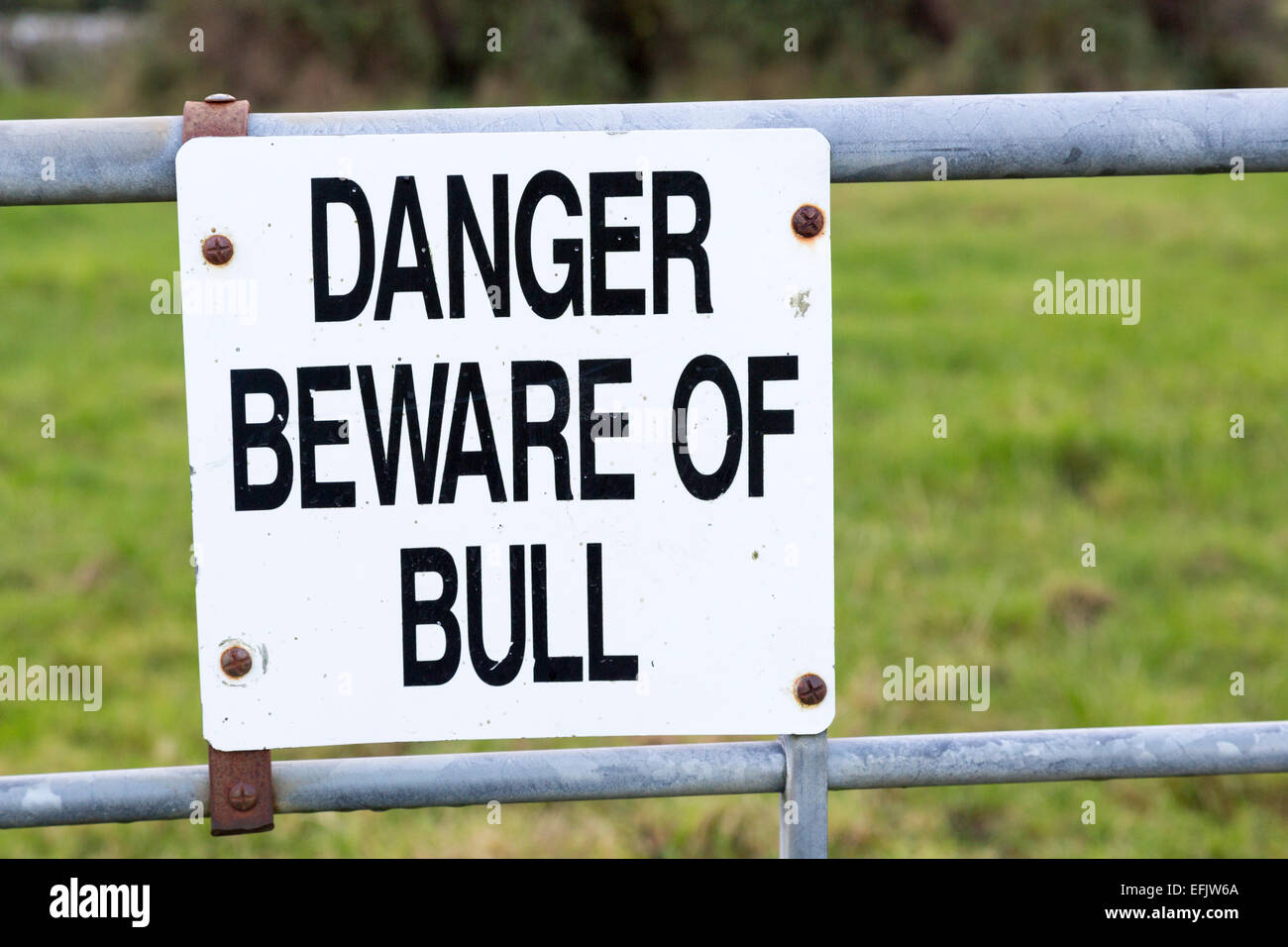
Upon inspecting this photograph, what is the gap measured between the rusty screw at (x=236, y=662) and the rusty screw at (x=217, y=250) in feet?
1.07

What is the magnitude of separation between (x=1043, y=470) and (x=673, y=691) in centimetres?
340

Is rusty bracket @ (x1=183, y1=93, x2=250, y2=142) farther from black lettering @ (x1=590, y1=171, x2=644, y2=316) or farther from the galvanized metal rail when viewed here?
black lettering @ (x1=590, y1=171, x2=644, y2=316)

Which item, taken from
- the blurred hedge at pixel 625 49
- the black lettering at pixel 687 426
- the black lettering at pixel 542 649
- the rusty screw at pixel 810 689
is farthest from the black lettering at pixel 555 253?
the blurred hedge at pixel 625 49

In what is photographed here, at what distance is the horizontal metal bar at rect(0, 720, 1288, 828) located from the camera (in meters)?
1.12

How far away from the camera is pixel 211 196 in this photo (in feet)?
3.65

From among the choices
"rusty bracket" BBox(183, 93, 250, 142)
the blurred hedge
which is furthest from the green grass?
the blurred hedge

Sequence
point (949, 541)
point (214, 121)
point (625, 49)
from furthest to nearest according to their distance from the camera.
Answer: point (625, 49) → point (949, 541) → point (214, 121)

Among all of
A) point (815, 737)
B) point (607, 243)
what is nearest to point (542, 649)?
point (815, 737)

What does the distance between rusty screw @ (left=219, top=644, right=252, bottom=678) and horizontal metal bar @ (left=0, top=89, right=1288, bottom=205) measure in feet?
1.26

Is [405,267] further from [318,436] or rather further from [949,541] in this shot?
[949,541]

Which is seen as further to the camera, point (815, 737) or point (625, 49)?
point (625, 49)

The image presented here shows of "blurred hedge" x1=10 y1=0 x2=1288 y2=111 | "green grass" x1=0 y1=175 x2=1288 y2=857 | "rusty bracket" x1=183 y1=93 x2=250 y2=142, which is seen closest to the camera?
"rusty bracket" x1=183 y1=93 x2=250 y2=142

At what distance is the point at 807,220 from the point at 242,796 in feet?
2.24

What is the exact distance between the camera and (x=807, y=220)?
3.74 ft
